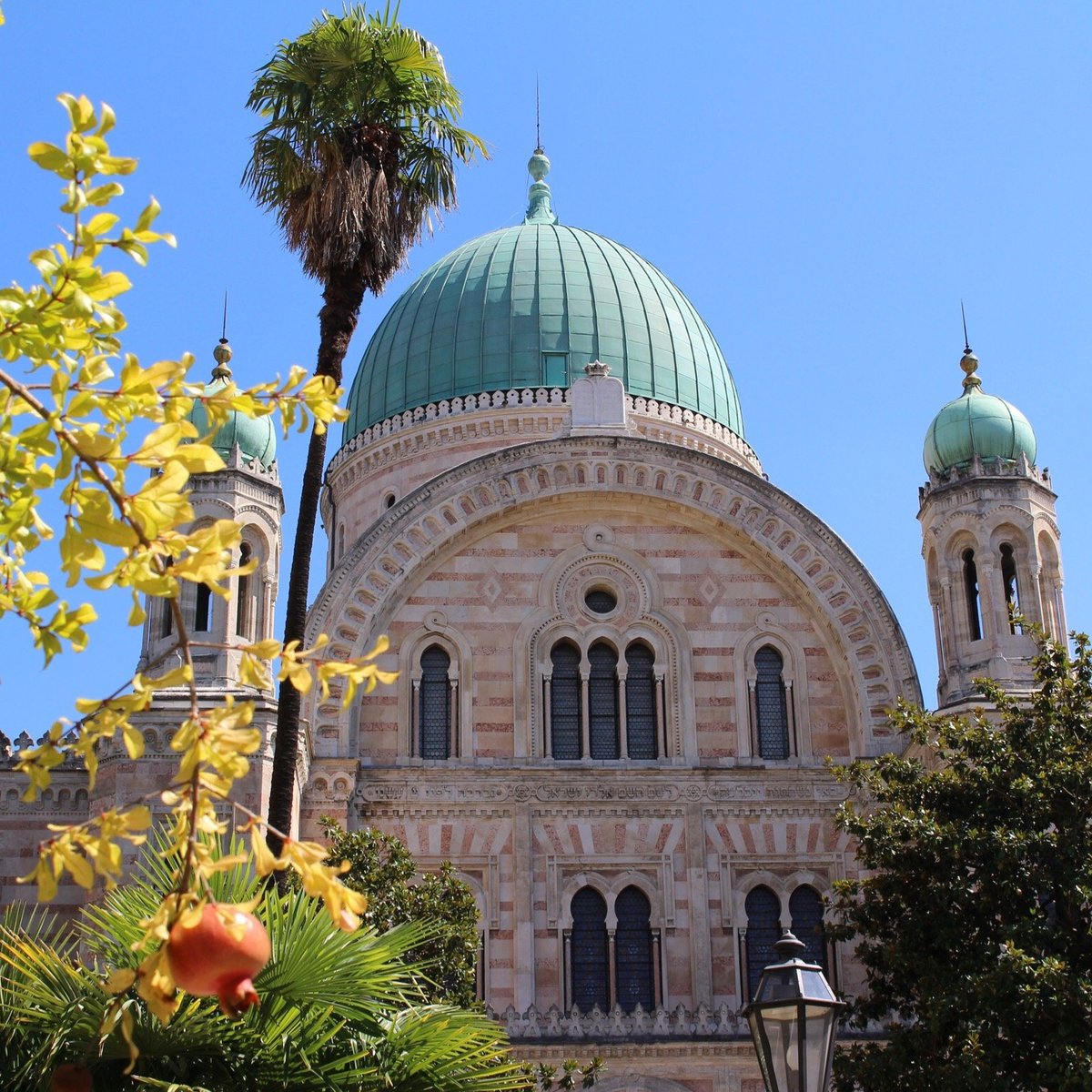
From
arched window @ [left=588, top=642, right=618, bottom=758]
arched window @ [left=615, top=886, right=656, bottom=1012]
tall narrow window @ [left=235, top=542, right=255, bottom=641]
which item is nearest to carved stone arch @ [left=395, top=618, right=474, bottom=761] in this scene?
arched window @ [left=588, top=642, right=618, bottom=758]

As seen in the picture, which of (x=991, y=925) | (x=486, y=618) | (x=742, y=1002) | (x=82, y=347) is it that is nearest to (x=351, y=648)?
Result: (x=486, y=618)

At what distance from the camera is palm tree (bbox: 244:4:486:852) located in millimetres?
18391

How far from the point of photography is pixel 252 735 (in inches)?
227

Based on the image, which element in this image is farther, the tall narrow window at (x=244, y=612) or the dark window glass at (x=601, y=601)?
the dark window glass at (x=601, y=601)

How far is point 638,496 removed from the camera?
27.1 meters

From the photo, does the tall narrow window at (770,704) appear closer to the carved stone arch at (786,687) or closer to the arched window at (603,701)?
the carved stone arch at (786,687)

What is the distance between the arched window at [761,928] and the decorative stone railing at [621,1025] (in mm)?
1396

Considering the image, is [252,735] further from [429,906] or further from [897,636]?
[897,636]

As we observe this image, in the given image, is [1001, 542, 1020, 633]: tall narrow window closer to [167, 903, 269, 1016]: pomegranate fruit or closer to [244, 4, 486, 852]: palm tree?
Answer: [244, 4, 486, 852]: palm tree

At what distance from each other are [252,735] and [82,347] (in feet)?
5.24

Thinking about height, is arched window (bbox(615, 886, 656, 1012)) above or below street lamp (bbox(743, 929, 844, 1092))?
above

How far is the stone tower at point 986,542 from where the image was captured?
25.4 metres

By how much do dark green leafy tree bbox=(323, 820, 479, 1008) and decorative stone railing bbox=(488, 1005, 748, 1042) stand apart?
2793mm

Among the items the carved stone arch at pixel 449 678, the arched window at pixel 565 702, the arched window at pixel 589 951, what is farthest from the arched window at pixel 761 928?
the carved stone arch at pixel 449 678
